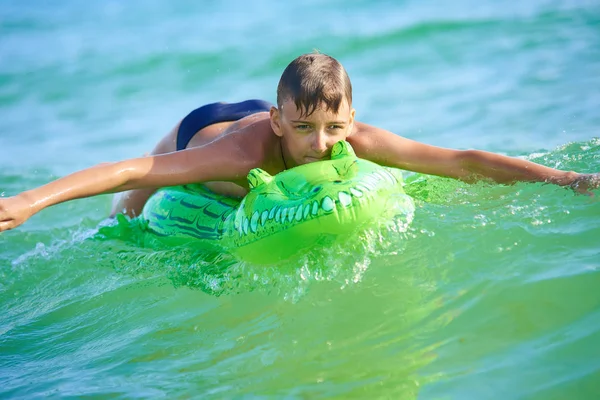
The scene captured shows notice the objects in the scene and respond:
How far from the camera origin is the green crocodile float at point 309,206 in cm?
334

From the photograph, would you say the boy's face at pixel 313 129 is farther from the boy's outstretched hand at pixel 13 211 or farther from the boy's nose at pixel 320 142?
the boy's outstretched hand at pixel 13 211

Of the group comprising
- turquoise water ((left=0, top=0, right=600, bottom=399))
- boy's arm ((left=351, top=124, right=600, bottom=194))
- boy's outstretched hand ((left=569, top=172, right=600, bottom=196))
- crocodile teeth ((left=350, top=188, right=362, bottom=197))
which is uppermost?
crocodile teeth ((left=350, top=188, right=362, bottom=197))

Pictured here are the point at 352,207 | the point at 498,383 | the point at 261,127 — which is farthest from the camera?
the point at 261,127

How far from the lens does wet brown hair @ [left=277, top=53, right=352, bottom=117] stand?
12.2ft

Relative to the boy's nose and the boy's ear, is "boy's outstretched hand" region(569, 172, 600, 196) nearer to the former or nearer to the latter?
the boy's nose

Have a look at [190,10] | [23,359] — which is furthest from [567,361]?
[190,10]

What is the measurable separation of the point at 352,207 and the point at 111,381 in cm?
122

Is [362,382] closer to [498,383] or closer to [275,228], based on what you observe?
[498,383]

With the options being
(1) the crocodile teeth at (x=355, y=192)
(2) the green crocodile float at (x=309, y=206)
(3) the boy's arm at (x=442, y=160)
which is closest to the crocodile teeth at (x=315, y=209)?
(2) the green crocodile float at (x=309, y=206)

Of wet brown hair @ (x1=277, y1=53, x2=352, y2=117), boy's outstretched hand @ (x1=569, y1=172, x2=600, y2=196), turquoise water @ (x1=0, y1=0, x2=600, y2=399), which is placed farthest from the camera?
boy's outstretched hand @ (x1=569, y1=172, x2=600, y2=196)

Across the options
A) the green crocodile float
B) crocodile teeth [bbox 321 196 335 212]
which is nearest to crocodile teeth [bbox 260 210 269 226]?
the green crocodile float

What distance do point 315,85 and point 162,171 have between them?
88 centimetres

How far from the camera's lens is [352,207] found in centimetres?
333

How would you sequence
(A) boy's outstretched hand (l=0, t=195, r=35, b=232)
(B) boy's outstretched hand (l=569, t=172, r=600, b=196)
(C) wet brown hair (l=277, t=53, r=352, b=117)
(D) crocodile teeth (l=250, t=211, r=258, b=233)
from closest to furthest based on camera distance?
1. (A) boy's outstretched hand (l=0, t=195, r=35, b=232)
2. (D) crocodile teeth (l=250, t=211, r=258, b=233)
3. (C) wet brown hair (l=277, t=53, r=352, b=117)
4. (B) boy's outstretched hand (l=569, t=172, r=600, b=196)
